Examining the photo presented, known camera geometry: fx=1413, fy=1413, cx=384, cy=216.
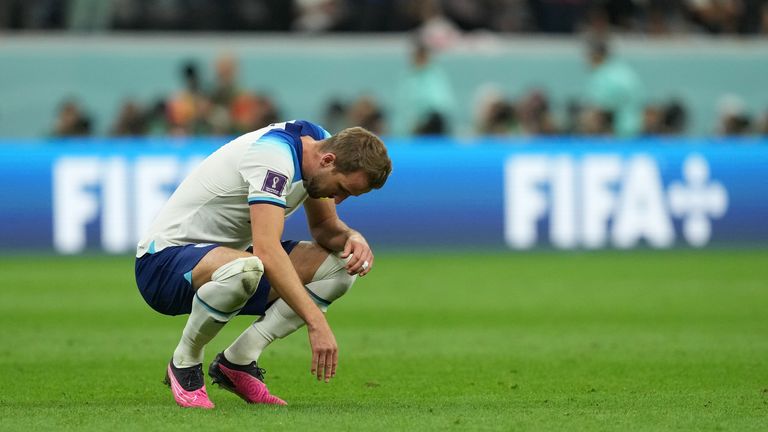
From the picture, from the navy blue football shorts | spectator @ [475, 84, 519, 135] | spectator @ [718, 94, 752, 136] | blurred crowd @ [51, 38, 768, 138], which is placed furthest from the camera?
spectator @ [718, 94, 752, 136]

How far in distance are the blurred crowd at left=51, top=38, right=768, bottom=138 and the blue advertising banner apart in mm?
1452

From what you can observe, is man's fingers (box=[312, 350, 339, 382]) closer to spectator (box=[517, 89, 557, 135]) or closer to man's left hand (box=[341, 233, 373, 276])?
man's left hand (box=[341, 233, 373, 276])

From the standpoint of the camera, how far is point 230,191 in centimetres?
705

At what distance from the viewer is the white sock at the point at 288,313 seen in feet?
24.1

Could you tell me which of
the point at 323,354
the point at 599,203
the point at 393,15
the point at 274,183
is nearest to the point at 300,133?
the point at 274,183

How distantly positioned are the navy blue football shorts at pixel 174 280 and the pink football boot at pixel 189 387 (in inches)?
12.4

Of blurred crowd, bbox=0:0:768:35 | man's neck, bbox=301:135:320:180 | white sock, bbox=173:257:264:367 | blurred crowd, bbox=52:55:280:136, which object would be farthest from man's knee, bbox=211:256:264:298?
blurred crowd, bbox=0:0:768:35

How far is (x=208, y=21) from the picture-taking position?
A: 21547 millimetres

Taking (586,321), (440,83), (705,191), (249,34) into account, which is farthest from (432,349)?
(249,34)

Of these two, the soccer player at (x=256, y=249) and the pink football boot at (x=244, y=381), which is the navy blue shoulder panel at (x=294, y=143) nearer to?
the soccer player at (x=256, y=249)

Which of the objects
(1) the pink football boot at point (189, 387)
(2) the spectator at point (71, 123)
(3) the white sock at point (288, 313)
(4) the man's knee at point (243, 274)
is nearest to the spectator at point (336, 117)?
(2) the spectator at point (71, 123)

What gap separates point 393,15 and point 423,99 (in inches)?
115

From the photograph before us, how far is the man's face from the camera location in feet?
22.0

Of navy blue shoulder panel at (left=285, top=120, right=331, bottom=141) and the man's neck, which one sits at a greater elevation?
navy blue shoulder panel at (left=285, top=120, right=331, bottom=141)
